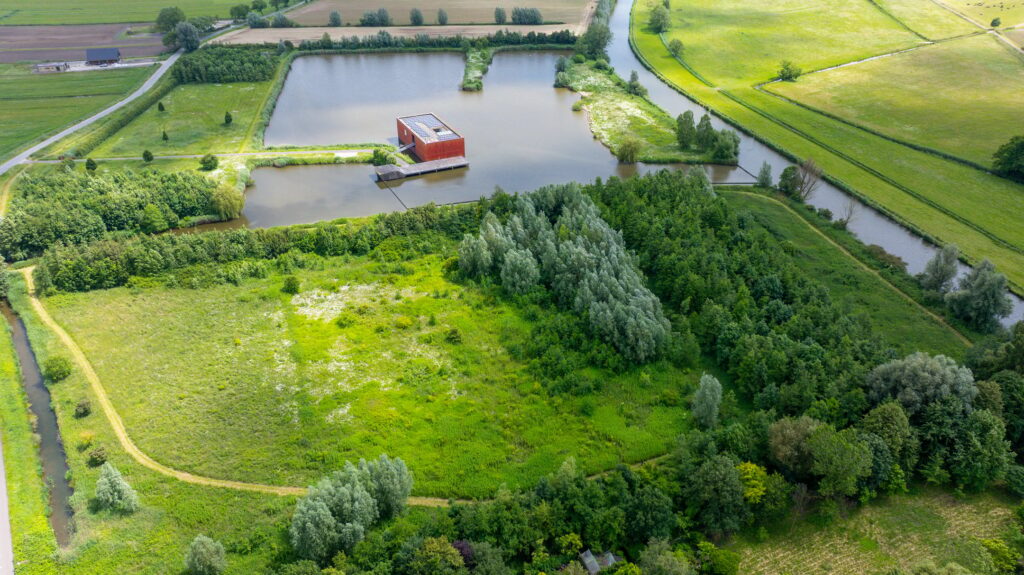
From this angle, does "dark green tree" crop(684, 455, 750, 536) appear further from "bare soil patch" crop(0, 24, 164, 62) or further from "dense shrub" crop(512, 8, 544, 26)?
"bare soil patch" crop(0, 24, 164, 62)

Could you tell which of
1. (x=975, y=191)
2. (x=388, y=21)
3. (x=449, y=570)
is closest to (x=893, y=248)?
(x=975, y=191)

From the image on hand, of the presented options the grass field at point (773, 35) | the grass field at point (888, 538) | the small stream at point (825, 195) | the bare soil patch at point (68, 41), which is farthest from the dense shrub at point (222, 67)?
the grass field at point (888, 538)

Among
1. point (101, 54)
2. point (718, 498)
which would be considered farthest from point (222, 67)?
point (718, 498)

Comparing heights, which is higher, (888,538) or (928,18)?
(928,18)

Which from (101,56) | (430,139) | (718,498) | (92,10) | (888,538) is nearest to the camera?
(718,498)

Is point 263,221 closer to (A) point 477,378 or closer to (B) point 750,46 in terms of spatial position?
(A) point 477,378

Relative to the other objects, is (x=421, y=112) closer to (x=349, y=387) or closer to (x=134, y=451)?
(x=349, y=387)

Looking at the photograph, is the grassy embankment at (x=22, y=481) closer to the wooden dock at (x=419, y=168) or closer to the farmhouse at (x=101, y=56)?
the wooden dock at (x=419, y=168)
